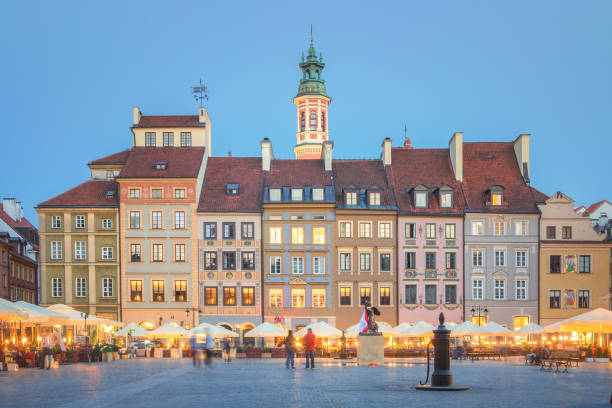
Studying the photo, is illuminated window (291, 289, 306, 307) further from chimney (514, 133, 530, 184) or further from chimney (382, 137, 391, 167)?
chimney (514, 133, 530, 184)

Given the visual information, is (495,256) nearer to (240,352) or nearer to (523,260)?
(523,260)

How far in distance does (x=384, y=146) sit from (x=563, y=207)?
13.9m

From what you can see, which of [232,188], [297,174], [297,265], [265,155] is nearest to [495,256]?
[297,265]

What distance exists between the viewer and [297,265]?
60.6 metres

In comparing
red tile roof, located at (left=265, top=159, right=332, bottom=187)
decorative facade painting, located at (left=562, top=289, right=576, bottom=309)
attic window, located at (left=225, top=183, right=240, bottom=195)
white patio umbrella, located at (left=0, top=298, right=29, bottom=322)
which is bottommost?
decorative facade painting, located at (left=562, top=289, right=576, bottom=309)

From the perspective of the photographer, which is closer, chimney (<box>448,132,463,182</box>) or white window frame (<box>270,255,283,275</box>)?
white window frame (<box>270,255,283,275</box>)

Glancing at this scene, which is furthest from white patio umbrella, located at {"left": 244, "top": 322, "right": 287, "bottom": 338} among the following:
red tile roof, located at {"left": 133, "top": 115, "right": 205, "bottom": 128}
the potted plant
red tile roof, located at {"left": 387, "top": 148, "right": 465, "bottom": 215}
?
red tile roof, located at {"left": 133, "top": 115, "right": 205, "bottom": 128}

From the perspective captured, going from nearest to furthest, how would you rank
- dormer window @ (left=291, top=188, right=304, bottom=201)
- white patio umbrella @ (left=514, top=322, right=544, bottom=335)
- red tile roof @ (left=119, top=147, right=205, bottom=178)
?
white patio umbrella @ (left=514, top=322, right=544, bottom=335) < red tile roof @ (left=119, top=147, right=205, bottom=178) < dormer window @ (left=291, top=188, right=304, bottom=201)

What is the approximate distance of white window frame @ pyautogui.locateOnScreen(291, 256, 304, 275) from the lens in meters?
60.5

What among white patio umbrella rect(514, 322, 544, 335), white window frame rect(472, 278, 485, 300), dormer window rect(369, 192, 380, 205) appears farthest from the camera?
white window frame rect(472, 278, 485, 300)

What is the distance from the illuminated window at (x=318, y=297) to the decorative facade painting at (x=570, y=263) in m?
17.6

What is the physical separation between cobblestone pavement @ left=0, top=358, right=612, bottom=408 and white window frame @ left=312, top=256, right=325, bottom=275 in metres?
29.0

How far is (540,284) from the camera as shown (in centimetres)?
6106

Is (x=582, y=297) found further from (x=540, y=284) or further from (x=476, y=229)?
(x=476, y=229)
